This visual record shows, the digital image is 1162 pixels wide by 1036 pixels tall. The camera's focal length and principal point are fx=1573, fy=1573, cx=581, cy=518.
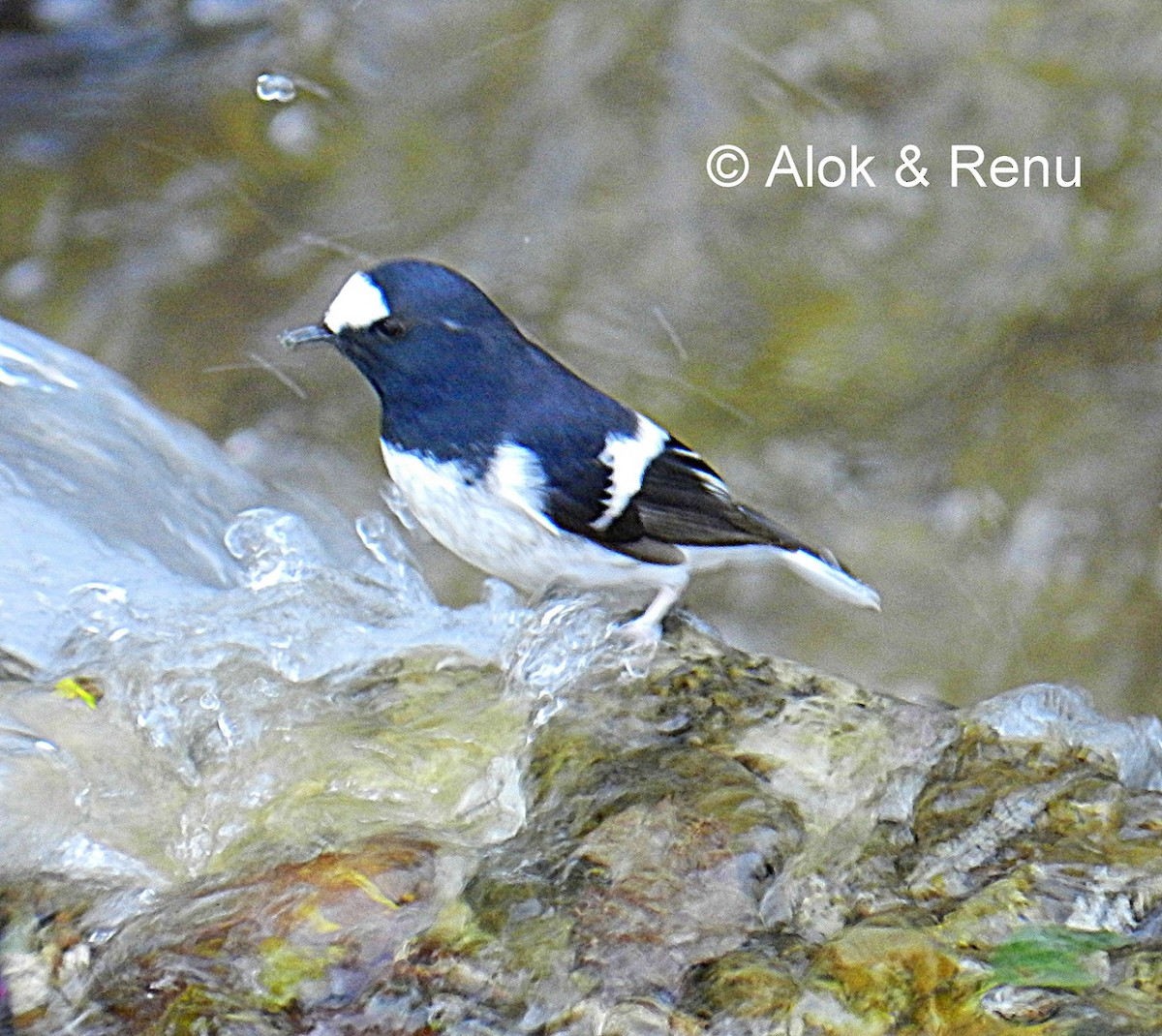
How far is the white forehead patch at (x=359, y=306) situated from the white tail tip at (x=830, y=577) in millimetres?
1260

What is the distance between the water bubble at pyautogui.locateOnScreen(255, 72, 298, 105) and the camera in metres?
6.89

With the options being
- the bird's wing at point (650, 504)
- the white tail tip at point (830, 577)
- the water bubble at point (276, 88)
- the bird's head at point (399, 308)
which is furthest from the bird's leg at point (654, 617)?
the water bubble at point (276, 88)

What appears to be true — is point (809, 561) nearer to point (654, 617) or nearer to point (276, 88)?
point (654, 617)

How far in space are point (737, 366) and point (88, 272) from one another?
2821mm

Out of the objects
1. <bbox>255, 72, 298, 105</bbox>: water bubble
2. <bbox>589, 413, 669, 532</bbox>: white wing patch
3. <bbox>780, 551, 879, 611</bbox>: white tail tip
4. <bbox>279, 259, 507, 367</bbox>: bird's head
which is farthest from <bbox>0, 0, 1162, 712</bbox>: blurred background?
<bbox>279, 259, 507, 367</bbox>: bird's head

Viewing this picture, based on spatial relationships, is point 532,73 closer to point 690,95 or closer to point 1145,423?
point 690,95

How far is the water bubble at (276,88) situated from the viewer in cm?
689

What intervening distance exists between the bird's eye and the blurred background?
99.3 inches

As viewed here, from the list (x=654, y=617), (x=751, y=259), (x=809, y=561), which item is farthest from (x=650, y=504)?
(x=751, y=259)

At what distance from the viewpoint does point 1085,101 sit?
6312 mm

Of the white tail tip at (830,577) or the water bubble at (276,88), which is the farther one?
the water bubble at (276,88)

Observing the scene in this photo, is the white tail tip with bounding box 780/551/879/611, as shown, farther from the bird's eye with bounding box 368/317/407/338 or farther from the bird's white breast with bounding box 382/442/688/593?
the bird's eye with bounding box 368/317/407/338

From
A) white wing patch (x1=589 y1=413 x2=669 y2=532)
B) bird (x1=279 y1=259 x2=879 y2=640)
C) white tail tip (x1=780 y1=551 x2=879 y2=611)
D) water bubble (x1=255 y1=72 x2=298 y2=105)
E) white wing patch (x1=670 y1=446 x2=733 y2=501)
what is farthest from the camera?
water bubble (x1=255 y1=72 x2=298 y2=105)

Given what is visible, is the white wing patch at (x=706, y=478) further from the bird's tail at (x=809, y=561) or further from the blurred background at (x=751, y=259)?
the blurred background at (x=751, y=259)
